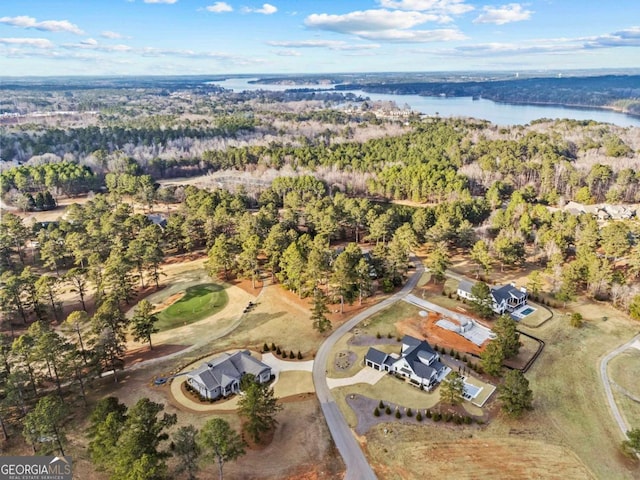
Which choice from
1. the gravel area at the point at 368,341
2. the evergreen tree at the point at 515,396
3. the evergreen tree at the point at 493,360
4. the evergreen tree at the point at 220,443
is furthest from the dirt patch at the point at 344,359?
the evergreen tree at the point at 220,443

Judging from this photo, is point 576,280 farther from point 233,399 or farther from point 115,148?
point 115,148

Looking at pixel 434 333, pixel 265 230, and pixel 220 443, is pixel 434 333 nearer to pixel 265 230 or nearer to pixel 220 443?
pixel 220 443

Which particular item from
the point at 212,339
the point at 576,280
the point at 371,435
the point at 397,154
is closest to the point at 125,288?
the point at 212,339

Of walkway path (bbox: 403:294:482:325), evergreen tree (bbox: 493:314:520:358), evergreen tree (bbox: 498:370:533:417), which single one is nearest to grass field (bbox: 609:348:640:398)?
evergreen tree (bbox: 493:314:520:358)

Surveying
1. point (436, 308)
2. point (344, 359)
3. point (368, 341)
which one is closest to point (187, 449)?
point (344, 359)

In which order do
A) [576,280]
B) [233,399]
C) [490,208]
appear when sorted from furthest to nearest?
[490,208], [576,280], [233,399]

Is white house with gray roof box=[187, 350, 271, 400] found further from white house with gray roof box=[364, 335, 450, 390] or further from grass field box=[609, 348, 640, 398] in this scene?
grass field box=[609, 348, 640, 398]

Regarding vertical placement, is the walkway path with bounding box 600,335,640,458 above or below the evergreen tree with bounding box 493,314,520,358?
below

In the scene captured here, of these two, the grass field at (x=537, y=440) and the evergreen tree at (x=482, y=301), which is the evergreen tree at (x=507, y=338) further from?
the evergreen tree at (x=482, y=301)
